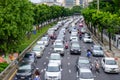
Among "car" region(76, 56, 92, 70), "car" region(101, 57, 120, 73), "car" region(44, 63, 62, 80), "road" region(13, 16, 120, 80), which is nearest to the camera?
"car" region(44, 63, 62, 80)

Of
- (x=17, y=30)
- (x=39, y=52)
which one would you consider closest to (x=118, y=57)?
(x=39, y=52)

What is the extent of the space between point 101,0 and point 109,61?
65551 millimetres

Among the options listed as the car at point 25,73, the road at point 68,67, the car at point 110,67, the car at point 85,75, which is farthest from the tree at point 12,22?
the car at point 110,67

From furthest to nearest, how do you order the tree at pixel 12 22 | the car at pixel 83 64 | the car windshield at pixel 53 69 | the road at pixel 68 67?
the tree at pixel 12 22 < the car at pixel 83 64 < the road at pixel 68 67 < the car windshield at pixel 53 69

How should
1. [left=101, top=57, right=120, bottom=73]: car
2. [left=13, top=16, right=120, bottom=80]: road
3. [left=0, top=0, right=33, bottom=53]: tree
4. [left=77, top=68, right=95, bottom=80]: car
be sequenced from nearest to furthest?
[left=77, top=68, right=95, bottom=80]: car → [left=13, top=16, right=120, bottom=80]: road → [left=101, top=57, right=120, bottom=73]: car → [left=0, top=0, right=33, bottom=53]: tree

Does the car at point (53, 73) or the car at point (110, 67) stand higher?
the car at point (53, 73)

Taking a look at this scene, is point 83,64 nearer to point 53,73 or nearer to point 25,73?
point 53,73

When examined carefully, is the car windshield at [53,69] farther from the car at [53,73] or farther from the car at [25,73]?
the car at [25,73]

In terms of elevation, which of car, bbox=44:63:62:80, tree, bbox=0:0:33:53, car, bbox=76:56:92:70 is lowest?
car, bbox=76:56:92:70

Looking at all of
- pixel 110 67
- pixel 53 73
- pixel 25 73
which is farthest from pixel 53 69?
pixel 110 67

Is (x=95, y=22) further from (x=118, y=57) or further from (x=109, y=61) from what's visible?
(x=109, y=61)

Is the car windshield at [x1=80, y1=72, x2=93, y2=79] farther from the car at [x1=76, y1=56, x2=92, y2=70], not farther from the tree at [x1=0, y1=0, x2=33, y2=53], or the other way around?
the tree at [x1=0, y1=0, x2=33, y2=53]

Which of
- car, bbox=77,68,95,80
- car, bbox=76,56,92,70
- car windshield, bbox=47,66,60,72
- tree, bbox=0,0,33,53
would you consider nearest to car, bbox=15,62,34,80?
car windshield, bbox=47,66,60,72

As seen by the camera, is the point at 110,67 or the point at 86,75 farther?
the point at 110,67
